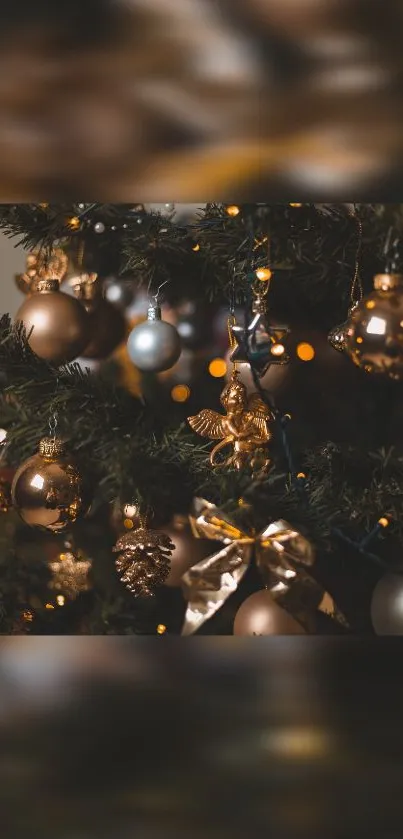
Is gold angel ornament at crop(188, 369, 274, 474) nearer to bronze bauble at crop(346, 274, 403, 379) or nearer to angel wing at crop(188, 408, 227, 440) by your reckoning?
angel wing at crop(188, 408, 227, 440)

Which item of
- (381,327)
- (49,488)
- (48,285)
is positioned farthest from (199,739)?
(48,285)

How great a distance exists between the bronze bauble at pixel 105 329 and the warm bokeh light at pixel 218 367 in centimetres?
10

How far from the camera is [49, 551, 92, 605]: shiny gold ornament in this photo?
2.79 feet

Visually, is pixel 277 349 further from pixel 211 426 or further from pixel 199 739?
pixel 199 739

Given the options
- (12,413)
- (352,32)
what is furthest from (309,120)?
(12,413)

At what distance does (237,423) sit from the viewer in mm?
729

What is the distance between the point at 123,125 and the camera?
0.82 feet

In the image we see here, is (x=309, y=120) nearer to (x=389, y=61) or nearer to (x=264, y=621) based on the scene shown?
(x=389, y=61)

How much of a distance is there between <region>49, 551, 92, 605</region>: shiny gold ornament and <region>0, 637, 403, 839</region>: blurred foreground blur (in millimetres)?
550

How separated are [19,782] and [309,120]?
7.9 inches

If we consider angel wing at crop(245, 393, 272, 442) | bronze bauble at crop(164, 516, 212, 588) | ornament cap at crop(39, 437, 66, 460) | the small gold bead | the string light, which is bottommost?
bronze bauble at crop(164, 516, 212, 588)

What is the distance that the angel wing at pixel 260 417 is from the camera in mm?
737

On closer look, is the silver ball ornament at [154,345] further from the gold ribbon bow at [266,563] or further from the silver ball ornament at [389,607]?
the gold ribbon bow at [266,563]

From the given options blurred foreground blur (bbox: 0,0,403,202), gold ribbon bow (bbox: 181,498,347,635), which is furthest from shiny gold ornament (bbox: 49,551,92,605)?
blurred foreground blur (bbox: 0,0,403,202)
